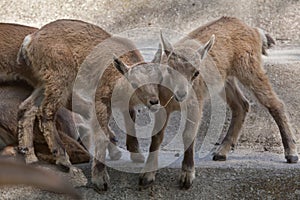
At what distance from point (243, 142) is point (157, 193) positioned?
190 cm

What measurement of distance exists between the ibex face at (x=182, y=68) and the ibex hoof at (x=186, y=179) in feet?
1.83

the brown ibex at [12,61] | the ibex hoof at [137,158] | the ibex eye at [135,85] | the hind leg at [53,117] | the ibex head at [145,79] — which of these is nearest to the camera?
the ibex head at [145,79]

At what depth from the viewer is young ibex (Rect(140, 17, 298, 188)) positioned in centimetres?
377

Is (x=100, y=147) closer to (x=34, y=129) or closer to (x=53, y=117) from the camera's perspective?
(x=53, y=117)

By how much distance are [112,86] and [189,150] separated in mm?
721

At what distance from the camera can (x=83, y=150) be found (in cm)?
443

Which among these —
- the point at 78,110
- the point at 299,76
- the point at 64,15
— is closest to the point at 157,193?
the point at 78,110

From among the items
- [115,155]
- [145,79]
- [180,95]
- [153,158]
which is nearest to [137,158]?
[115,155]

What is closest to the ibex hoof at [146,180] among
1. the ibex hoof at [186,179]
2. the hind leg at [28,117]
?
the ibex hoof at [186,179]

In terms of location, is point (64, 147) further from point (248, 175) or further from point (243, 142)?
point (243, 142)

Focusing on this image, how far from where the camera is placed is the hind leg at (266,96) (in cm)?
462

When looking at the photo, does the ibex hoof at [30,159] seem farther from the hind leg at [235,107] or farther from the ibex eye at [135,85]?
→ the hind leg at [235,107]

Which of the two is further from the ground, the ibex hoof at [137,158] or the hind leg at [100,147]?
the hind leg at [100,147]

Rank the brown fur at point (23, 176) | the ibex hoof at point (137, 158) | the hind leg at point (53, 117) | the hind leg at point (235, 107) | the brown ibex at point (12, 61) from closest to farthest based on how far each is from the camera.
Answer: the brown fur at point (23, 176)
the hind leg at point (53, 117)
the ibex hoof at point (137, 158)
the brown ibex at point (12, 61)
the hind leg at point (235, 107)
